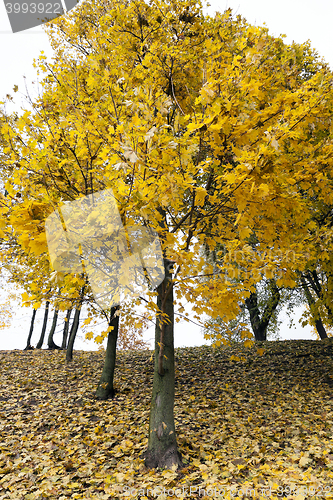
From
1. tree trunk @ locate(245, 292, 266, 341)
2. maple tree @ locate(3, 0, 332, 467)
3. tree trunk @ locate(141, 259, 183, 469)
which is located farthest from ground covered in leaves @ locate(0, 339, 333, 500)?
tree trunk @ locate(245, 292, 266, 341)

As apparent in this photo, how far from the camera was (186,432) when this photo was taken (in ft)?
15.4

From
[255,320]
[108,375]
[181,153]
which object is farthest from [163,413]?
[255,320]

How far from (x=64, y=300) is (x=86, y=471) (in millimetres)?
2331

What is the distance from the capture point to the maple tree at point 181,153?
2.37m

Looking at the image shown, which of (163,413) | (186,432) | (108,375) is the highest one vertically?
(108,375)

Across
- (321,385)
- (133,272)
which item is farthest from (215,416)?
(133,272)

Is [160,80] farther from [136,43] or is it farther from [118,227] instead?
[118,227]

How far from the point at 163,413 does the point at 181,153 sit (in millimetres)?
3488

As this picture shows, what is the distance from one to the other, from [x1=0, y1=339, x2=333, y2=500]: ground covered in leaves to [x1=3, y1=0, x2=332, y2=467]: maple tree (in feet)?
1.92

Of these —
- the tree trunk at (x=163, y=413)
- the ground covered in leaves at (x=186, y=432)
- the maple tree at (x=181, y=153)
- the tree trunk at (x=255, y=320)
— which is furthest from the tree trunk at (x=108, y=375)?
the tree trunk at (x=255, y=320)

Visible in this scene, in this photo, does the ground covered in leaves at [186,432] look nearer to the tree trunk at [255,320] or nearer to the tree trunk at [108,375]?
the tree trunk at [108,375]

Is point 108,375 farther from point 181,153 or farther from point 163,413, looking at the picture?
point 181,153

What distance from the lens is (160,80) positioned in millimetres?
4246

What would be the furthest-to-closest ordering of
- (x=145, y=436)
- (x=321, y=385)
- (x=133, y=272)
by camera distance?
(x=321, y=385), (x=145, y=436), (x=133, y=272)
